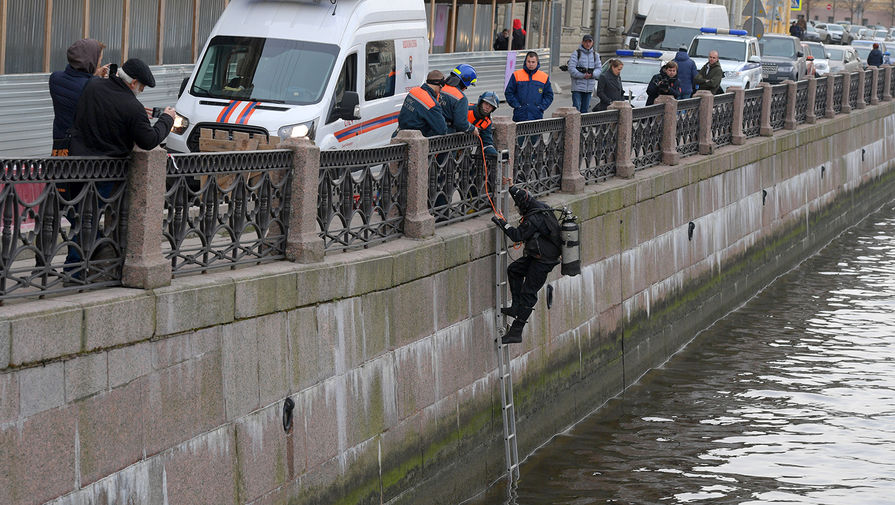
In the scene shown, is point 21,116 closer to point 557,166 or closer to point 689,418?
point 557,166

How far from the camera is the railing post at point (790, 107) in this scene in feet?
86.9

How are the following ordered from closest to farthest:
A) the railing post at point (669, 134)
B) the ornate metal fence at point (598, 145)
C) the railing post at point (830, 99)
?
the ornate metal fence at point (598, 145) → the railing post at point (669, 134) → the railing post at point (830, 99)

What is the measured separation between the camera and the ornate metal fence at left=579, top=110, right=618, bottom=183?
52.5 feet

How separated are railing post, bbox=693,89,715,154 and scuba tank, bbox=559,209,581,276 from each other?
8536mm

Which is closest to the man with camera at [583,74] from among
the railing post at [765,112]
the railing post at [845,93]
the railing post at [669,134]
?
the railing post at [669,134]

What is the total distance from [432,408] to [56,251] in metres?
4.34

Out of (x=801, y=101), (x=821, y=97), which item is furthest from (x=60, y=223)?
(x=821, y=97)

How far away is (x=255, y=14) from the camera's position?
51.5 ft

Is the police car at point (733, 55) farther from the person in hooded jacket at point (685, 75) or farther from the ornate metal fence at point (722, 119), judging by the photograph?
the ornate metal fence at point (722, 119)

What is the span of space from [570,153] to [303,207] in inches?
229

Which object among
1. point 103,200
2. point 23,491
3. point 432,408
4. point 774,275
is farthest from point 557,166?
point 774,275

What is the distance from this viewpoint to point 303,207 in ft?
32.8

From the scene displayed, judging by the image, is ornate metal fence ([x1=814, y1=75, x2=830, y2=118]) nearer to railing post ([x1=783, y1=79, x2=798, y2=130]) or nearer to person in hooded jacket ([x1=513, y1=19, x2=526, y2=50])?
railing post ([x1=783, y1=79, x2=798, y2=130])

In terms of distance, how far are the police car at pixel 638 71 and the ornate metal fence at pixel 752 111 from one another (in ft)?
10.6
